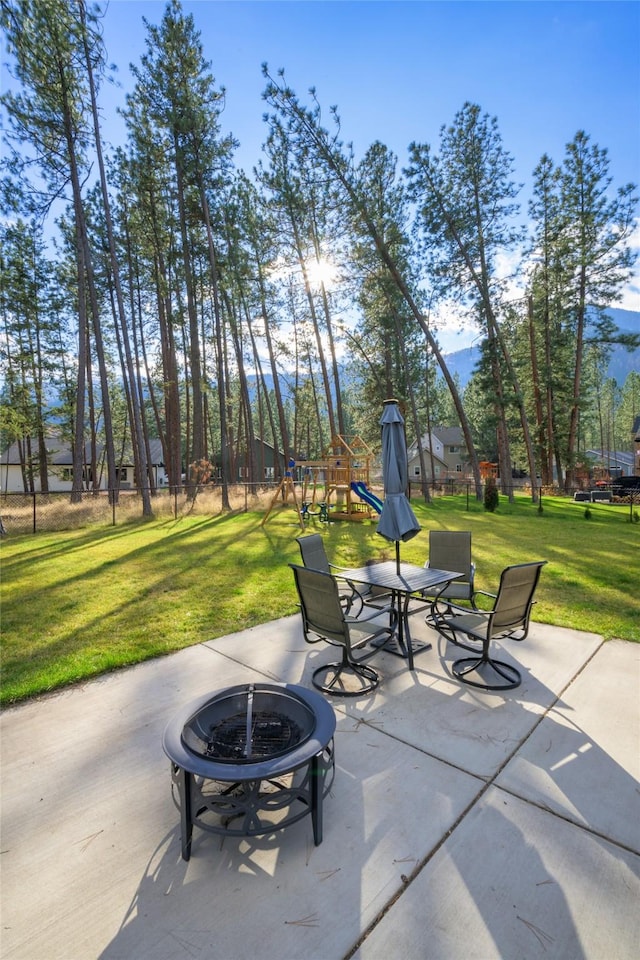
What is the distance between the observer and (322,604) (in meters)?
3.46

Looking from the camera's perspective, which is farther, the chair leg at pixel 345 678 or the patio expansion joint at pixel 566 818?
the chair leg at pixel 345 678

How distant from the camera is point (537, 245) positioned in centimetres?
2241

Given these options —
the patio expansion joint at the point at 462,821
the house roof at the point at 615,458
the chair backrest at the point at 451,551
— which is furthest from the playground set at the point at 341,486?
the house roof at the point at 615,458

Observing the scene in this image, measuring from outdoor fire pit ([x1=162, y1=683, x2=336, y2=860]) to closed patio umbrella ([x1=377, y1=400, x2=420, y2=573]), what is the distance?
2.35 meters

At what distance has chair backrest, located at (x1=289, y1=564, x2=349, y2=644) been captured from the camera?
10.7 feet

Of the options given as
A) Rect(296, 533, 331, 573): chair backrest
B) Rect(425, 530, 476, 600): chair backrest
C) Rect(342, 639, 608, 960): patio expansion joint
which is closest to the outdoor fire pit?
Rect(342, 639, 608, 960): patio expansion joint

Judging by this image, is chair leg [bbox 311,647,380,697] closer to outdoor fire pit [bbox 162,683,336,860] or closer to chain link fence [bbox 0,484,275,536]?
outdoor fire pit [bbox 162,683,336,860]

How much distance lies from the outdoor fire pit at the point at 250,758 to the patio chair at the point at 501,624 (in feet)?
5.50

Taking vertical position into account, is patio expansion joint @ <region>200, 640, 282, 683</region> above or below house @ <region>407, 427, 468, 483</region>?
below

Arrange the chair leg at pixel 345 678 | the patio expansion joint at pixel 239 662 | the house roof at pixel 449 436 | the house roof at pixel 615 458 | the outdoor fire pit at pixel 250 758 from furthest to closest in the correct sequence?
the house roof at pixel 615 458 < the house roof at pixel 449 436 < the patio expansion joint at pixel 239 662 < the chair leg at pixel 345 678 < the outdoor fire pit at pixel 250 758

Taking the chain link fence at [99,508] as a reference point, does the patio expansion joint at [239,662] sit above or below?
below

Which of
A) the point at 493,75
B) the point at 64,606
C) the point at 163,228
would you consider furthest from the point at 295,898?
the point at 163,228

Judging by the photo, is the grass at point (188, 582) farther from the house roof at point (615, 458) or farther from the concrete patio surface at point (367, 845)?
the house roof at point (615, 458)

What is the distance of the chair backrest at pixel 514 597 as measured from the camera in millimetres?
3285
